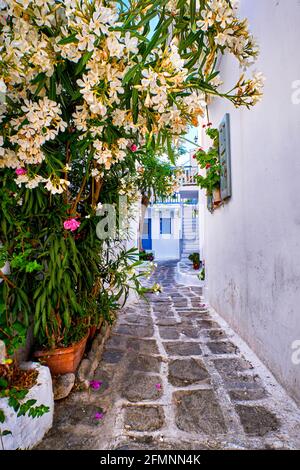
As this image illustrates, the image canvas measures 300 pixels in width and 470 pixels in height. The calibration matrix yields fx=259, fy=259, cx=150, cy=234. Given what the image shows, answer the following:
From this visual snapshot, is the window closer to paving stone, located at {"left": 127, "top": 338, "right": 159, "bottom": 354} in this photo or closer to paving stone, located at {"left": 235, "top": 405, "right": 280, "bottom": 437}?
paving stone, located at {"left": 127, "top": 338, "right": 159, "bottom": 354}

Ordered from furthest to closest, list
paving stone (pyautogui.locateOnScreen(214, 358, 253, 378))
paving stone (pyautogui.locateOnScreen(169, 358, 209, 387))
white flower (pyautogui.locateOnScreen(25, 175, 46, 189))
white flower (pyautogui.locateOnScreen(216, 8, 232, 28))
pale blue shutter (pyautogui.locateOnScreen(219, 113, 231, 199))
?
pale blue shutter (pyautogui.locateOnScreen(219, 113, 231, 199)) → paving stone (pyautogui.locateOnScreen(214, 358, 253, 378)) → paving stone (pyautogui.locateOnScreen(169, 358, 209, 387)) → white flower (pyautogui.locateOnScreen(25, 175, 46, 189)) → white flower (pyautogui.locateOnScreen(216, 8, 232, 28))

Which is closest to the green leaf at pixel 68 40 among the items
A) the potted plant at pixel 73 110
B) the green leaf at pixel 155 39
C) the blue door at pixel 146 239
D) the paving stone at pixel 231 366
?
the potted plant at pixel 73 110

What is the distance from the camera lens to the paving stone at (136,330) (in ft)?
8.90

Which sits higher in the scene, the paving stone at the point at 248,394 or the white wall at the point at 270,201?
the white wall at the point at 270,201

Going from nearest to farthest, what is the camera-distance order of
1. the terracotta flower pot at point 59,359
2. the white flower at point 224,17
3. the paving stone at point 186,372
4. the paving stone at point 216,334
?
the white flower at point 224,17
the terracotta flower pot at point 59,359
the paving stone at point 186,372
the paving stone at point 216,334

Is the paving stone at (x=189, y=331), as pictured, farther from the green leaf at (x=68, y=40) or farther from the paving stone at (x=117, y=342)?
the green leaf at (x=68, y=40)

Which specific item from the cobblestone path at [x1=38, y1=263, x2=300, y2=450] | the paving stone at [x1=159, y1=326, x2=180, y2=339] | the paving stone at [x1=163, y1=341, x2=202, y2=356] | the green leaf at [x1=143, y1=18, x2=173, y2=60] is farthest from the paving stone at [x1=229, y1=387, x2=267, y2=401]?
the green leaf at [x1=143, y1=18, x2=173, y2=60]

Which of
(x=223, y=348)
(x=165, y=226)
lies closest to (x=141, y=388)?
(x=223, y=348)

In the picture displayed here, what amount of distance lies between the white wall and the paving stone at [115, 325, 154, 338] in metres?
0.94

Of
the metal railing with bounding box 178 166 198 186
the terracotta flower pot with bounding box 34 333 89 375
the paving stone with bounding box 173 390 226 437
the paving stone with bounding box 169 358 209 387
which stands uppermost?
Answer: the metal railing with bounding box 178 166 198 186

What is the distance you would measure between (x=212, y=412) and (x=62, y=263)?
48.3 inches

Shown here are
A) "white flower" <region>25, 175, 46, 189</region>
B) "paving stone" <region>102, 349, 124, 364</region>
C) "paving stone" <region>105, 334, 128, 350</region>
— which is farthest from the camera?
"paving stone" <region>105, 334, 128, 350</region>

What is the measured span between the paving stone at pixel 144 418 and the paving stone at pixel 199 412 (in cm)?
10

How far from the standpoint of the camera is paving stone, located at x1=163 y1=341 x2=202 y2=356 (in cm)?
226
